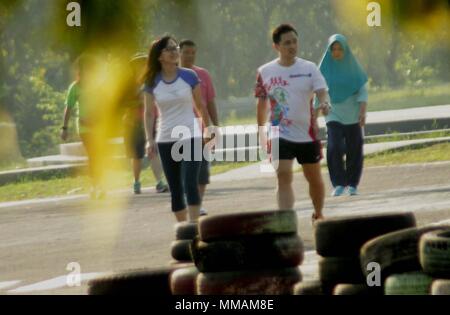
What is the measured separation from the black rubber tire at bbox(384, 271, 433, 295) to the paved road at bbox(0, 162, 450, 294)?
3.41 feet

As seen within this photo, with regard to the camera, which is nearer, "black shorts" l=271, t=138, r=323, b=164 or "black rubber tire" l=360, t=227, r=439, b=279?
"black rubber tire" l=360, t=227, r=439, b=279

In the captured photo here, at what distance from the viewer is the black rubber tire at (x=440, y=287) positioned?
598cm

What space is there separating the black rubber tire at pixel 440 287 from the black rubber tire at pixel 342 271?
80 cm

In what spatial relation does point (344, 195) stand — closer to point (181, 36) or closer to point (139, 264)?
point (139, 264)

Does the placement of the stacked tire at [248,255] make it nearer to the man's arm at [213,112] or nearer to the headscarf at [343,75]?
the man's arm at [213,112]

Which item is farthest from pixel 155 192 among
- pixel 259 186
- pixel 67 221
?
pixel 67 221

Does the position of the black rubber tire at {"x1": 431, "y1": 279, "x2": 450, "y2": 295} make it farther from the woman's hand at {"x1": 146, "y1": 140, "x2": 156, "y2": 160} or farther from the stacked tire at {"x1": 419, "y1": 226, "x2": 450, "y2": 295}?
the woman's hand at {"x1": 146, "y1": 140, "x2": 156, "y2": 160}

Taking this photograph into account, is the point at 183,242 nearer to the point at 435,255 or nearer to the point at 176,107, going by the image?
the point at 176,107

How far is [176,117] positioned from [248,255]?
A: 3.44 m

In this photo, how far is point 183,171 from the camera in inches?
430

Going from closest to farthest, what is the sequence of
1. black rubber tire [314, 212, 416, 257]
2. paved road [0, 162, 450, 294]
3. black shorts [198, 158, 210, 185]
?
1. black rubber tire [314, 212, 416, 257]
2. paved road [0, 162, 450, 294]
3. black shorts [198, 158, 210, 185]

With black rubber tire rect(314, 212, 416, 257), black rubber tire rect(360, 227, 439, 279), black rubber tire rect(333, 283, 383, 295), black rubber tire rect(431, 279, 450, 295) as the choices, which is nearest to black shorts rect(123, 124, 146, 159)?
black rubber tire rect(314, 212, 416, 257)

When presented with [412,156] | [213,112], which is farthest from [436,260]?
[412,156]

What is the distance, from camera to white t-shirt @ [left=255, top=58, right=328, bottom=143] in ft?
35.9
